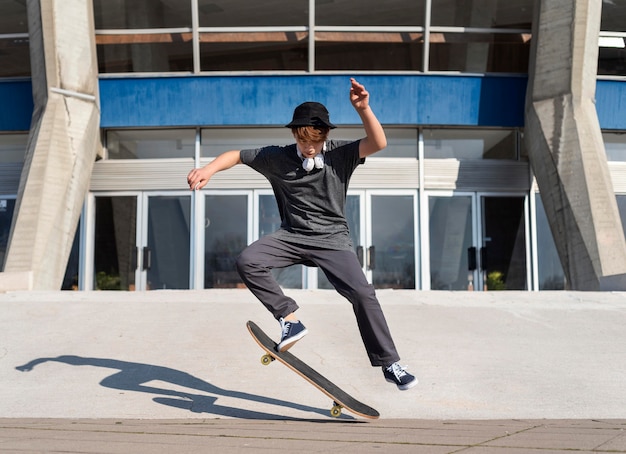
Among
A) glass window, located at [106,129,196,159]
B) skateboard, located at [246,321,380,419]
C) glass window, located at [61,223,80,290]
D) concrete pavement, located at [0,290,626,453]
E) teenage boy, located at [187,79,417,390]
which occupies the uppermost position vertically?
teenage boy, located at [187,79,417,390]

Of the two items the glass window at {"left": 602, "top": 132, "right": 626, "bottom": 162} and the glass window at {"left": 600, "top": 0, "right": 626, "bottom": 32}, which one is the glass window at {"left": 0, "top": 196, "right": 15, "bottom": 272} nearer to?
the glass window at {"left": 602, "top": 132, "right": 626, "bottom": 162}

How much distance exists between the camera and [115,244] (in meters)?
17.6

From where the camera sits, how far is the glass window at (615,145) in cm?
1786

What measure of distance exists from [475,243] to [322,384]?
1305 centimetres

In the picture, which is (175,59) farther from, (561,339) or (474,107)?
(561,339)

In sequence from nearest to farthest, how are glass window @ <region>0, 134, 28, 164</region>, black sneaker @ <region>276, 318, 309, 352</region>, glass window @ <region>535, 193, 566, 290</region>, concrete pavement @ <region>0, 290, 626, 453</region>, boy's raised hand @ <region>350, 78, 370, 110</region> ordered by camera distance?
concrete pavement @ <region>0, 290, 626, 453</region> → boy's raised hand @ <region>350, 78, 370, 110</region> → black sneaker @ <region>276, 318, 309, 352</region> → glass window @ <region>535, 193, 566, 290</region> → glass window @ <region>0, 134, 28, 164</region>

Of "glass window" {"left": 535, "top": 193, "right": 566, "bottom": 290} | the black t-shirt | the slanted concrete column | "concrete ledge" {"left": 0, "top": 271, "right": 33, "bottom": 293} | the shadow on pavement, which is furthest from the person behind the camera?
"glass window" {"left": 535, "top": 193, "right": 566, "bottom": 290}

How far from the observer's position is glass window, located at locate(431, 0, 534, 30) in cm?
1762

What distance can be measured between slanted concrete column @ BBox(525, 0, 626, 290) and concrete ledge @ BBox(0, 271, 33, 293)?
1075cm

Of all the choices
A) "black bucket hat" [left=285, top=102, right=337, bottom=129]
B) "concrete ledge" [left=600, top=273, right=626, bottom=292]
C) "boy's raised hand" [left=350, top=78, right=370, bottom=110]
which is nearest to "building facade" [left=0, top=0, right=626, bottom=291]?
"concrete ledge" [left=600, top=273, right=626, bottom=292]

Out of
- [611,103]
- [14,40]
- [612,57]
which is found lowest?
[611,103]

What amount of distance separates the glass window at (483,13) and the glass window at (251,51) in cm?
335

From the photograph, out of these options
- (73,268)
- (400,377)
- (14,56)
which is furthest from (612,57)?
(400,377)

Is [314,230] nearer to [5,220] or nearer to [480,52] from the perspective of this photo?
[480,52]
